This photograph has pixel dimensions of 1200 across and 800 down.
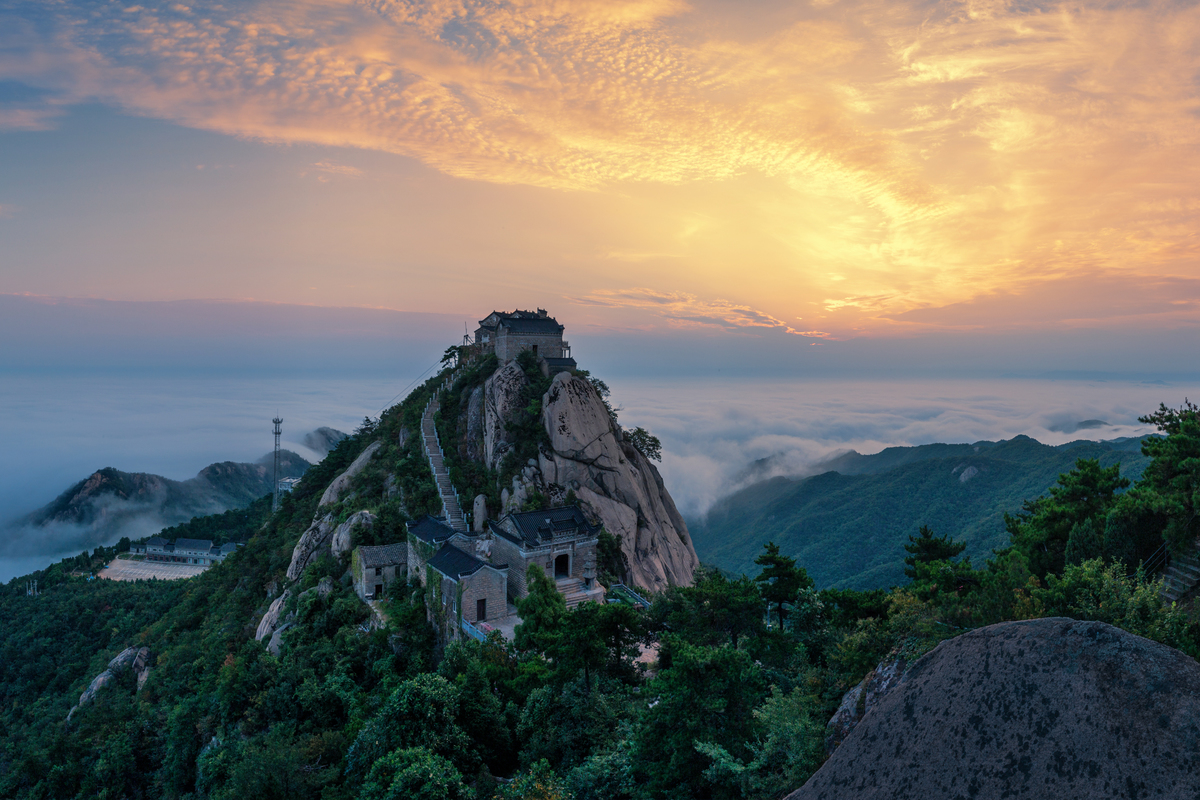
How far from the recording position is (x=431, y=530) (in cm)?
3684

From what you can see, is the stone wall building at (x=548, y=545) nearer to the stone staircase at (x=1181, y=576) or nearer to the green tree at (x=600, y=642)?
the green tree at (x=600, y=642)

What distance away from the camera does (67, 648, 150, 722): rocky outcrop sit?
46.7 m

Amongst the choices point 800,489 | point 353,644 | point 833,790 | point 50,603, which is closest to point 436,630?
point 353,644

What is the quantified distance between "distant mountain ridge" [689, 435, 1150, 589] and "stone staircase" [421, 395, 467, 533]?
4167 centimetres

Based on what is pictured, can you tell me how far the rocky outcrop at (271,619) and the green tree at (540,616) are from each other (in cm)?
2010

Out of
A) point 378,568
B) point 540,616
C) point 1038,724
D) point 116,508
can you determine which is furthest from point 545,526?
point 116,508

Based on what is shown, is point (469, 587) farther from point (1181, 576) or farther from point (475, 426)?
point (1181, 576)

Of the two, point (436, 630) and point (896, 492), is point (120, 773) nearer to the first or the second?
point (436, 630)

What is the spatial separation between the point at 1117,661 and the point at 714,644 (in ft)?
60.6

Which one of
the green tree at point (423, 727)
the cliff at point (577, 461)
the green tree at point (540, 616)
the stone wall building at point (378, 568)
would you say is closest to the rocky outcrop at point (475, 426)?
the cliff at point (577, 461)

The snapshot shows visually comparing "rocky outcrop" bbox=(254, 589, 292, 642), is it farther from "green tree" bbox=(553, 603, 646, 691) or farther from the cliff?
"green tree" bbox=(553, 603, 646, 691)

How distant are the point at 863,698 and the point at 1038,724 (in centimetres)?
555

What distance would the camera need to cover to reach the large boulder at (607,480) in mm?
44500

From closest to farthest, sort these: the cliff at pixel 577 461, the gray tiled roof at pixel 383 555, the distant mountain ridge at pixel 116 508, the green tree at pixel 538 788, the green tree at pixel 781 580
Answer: the green tree at pixel 538 788 < the green tree at pixel 781 580 < the gray tiled roof at pixel 383 555 < the cliff at pixel 577 461 < the distant mountain ridge at pixel 116 508
